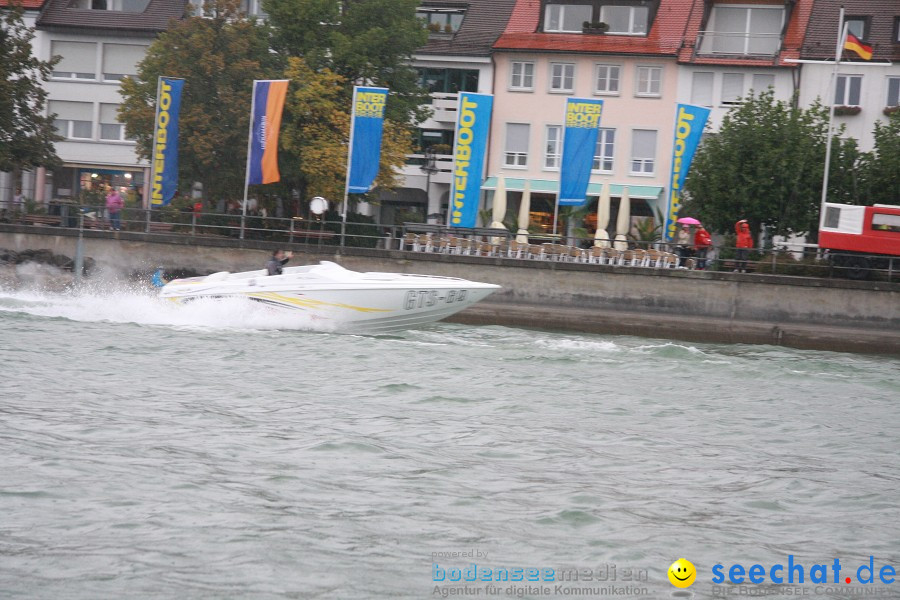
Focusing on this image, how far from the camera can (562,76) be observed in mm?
46844

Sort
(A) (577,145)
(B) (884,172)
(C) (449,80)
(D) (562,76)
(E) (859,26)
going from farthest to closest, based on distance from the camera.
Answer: (C) (449,80) → (D) (562,76) → (E) (859,26) → (A) (577,145) → (B) (884,172)

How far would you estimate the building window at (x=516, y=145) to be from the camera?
47.5m

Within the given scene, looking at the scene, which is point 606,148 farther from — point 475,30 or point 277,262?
point 277,262

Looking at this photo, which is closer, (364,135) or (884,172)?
(364,135)

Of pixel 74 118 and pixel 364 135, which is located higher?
pixel 74 118

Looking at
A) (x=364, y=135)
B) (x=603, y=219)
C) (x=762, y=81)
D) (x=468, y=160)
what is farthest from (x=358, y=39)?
(x=762, y=81)

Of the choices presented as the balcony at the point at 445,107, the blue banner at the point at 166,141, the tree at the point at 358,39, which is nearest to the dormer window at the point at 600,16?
the balcony at the point at 445,107

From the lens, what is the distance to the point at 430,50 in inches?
1886

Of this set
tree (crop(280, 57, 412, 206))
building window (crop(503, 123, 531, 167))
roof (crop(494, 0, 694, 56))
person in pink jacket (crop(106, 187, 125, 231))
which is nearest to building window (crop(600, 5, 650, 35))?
roof (crop(494, 0, 694, 56))

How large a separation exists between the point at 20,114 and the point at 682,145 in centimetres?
2177

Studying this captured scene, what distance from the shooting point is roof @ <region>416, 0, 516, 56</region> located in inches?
1866

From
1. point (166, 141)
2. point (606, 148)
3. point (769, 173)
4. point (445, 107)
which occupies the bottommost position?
point (166, 141)

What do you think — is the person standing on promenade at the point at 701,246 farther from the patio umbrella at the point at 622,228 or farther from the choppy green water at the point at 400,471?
the choppy green water at the point at 400,471

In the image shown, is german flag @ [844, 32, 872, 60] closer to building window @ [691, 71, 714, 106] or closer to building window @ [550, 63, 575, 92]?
building window @ [691, 71, 714, 106]
